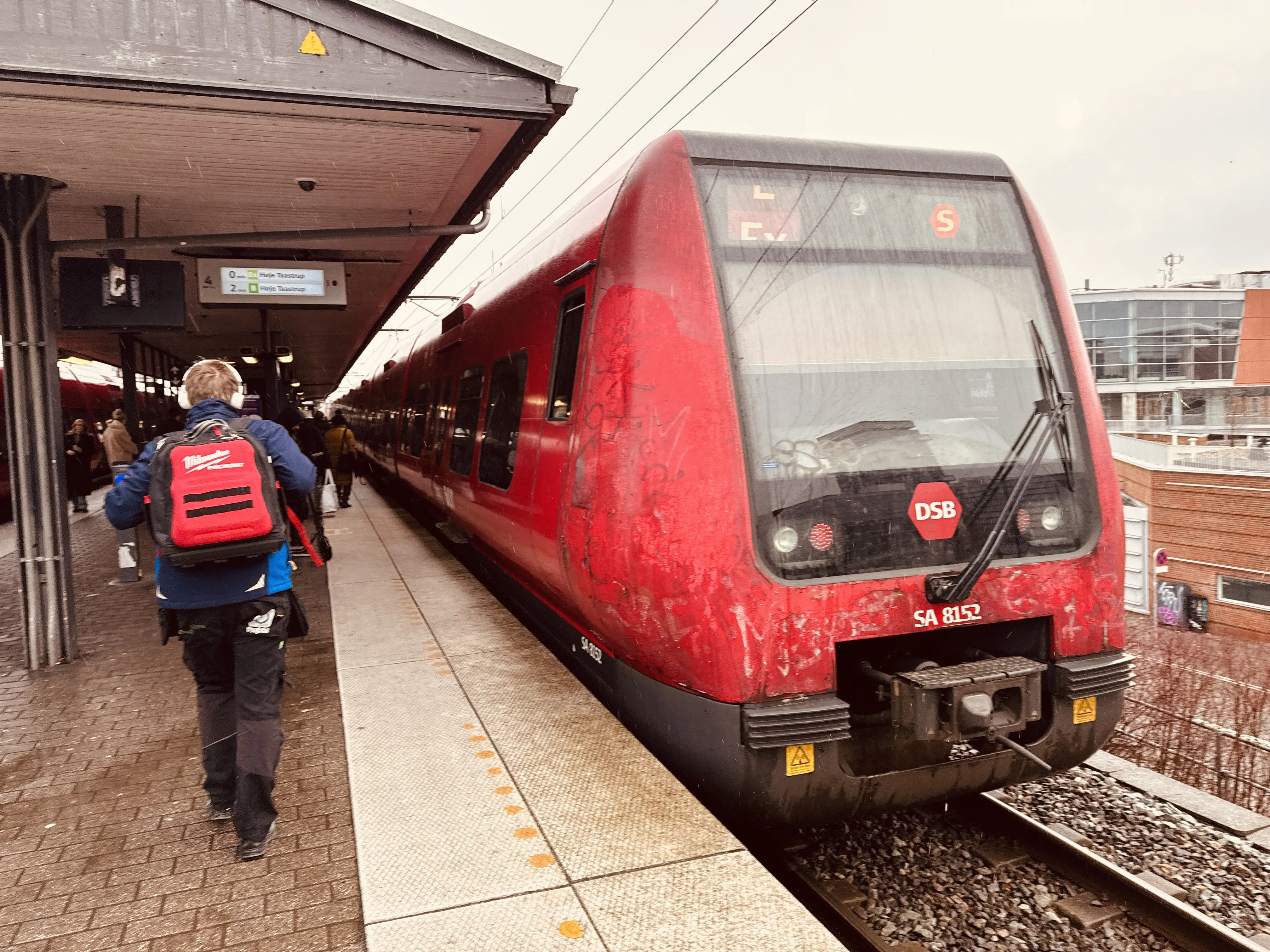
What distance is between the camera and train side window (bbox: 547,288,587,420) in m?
4.07

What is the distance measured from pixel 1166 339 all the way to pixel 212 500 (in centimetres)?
6598

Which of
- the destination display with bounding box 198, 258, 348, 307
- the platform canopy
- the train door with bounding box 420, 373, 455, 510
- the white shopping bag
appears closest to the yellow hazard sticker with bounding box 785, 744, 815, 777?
the platform canopy

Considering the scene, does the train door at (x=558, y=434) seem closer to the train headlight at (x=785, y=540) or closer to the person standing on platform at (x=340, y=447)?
the train headlight at (x=785, y=540)

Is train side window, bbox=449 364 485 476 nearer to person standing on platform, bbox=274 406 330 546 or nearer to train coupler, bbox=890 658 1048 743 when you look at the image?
person standing on platform, bbox=274 406 330 546

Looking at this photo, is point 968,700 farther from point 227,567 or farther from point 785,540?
point 227,567

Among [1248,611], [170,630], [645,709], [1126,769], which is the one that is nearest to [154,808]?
[170,630]

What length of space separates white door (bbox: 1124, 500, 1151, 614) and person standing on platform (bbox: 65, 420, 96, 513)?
33.7 m

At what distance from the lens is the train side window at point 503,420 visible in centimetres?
510

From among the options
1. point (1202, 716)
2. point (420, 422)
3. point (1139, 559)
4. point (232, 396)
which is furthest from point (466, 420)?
point (1139, 559)

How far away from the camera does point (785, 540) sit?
318 cm

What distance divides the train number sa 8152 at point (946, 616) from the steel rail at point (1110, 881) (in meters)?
1.09

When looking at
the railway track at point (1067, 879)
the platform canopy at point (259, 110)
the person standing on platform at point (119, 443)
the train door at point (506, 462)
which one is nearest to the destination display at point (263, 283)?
the platform canopy at point (259, 110)

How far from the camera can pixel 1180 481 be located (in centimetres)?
3139

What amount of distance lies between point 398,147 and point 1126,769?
588 centimetres
